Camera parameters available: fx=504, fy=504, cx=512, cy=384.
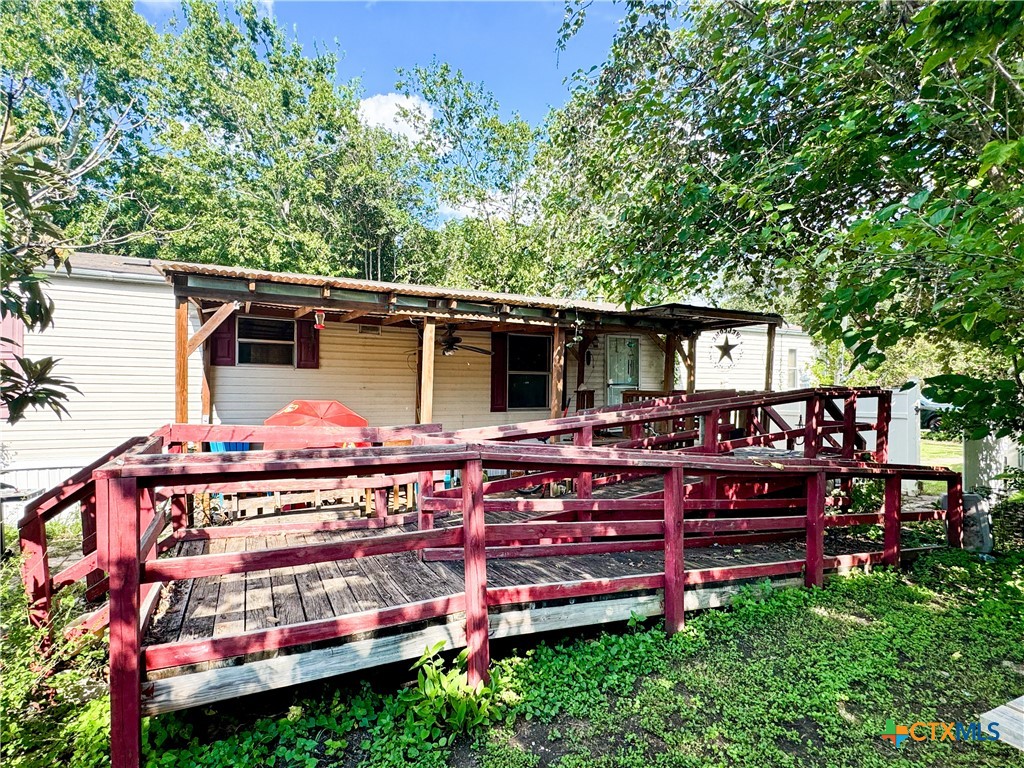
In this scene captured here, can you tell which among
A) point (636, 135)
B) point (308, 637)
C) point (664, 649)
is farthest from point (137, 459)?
point (636, 135)

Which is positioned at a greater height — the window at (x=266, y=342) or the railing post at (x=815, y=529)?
the window at (x=266, y=342)

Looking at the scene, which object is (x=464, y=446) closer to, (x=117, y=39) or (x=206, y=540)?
(x=206, y=540)

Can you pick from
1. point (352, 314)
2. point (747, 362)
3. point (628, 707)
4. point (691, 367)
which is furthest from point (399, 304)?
point (747, 362)

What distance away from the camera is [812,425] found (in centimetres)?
588

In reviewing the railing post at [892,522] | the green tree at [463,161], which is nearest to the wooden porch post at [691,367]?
the railing post at [892,522]

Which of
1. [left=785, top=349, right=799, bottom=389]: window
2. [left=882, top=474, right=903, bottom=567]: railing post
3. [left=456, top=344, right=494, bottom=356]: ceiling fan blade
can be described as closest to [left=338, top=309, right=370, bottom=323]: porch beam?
[left=456, top=344, right=494, bottom=356]: ceiling fan blade

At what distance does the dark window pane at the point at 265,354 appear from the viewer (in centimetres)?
803

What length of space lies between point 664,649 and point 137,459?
3103mm

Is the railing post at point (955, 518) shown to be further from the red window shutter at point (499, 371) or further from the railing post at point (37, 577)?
the railing post at point (37, 577)

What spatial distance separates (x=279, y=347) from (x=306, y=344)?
1.37ft

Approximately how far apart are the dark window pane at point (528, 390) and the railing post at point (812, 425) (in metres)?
5.35

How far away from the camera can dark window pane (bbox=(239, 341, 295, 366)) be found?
A: 26.3ft

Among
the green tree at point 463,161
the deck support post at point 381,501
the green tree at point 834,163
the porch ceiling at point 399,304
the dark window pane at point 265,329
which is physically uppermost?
the green tree at point 463,161

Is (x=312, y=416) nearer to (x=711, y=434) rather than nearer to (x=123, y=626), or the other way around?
(x=123, y=626)
